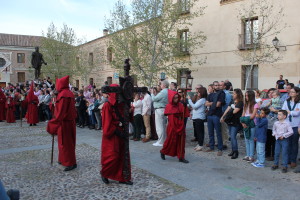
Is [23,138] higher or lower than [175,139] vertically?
lower

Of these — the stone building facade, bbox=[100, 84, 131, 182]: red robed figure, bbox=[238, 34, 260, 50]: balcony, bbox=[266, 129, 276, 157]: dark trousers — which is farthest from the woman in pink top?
the stone building facade

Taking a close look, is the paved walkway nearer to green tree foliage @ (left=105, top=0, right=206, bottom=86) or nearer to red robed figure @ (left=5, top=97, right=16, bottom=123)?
red robed figure @ (left=5, top=97, right=16, bottom=123)

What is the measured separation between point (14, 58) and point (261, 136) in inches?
1971

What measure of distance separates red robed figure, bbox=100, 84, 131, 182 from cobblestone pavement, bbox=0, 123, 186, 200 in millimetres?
207

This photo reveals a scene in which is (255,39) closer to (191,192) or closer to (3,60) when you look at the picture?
(191,192)

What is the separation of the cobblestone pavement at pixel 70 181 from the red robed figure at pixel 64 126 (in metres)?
0.32

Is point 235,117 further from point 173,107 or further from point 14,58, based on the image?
point 14,58

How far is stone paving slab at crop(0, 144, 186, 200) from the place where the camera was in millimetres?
4492

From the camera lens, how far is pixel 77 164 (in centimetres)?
630

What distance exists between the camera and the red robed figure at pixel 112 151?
4867 mm

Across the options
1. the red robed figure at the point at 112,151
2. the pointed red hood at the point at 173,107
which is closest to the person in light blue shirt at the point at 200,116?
the pointed red hood at the point at 173,107

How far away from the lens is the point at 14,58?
4816 cm

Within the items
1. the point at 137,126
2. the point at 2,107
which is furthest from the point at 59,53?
the point at 137,126

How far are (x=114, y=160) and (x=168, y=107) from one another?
2.33 m
